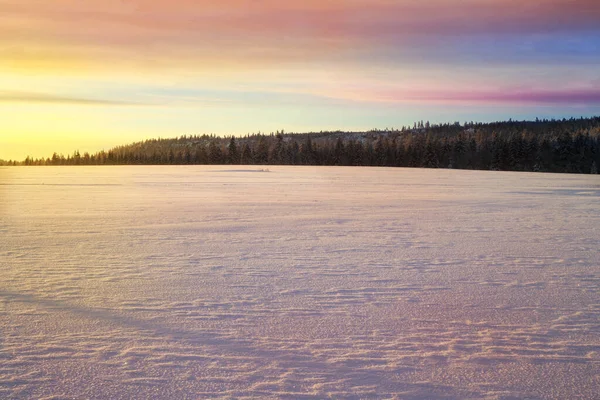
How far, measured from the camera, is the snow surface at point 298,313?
355cm

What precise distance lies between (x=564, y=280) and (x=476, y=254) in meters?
1.80

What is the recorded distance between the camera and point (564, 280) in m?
6.47

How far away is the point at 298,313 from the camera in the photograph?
5043mm

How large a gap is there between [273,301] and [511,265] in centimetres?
377

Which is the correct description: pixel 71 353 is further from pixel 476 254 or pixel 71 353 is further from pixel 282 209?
pixel 282 209

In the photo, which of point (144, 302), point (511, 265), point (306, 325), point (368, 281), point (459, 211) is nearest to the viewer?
point (306, 325)

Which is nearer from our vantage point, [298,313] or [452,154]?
[298,313]

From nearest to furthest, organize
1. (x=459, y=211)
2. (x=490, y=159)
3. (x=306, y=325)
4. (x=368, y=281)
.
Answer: (x=306, y=325) < (x=368, y=281) < (x=459, y=211) < (x=490, y=159)

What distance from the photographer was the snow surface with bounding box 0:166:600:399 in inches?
140

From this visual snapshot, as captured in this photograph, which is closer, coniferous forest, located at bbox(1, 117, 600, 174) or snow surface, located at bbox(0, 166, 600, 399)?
snow surface, located at bbox(0, 166, 600, 399)

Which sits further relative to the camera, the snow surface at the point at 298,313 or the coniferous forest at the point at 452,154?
the coniferous forest at the point at 452,154

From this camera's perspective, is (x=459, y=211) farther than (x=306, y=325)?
Yes

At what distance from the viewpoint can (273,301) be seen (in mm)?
5469

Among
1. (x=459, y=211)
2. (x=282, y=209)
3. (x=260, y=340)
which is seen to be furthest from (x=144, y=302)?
(x=459, y=211)
